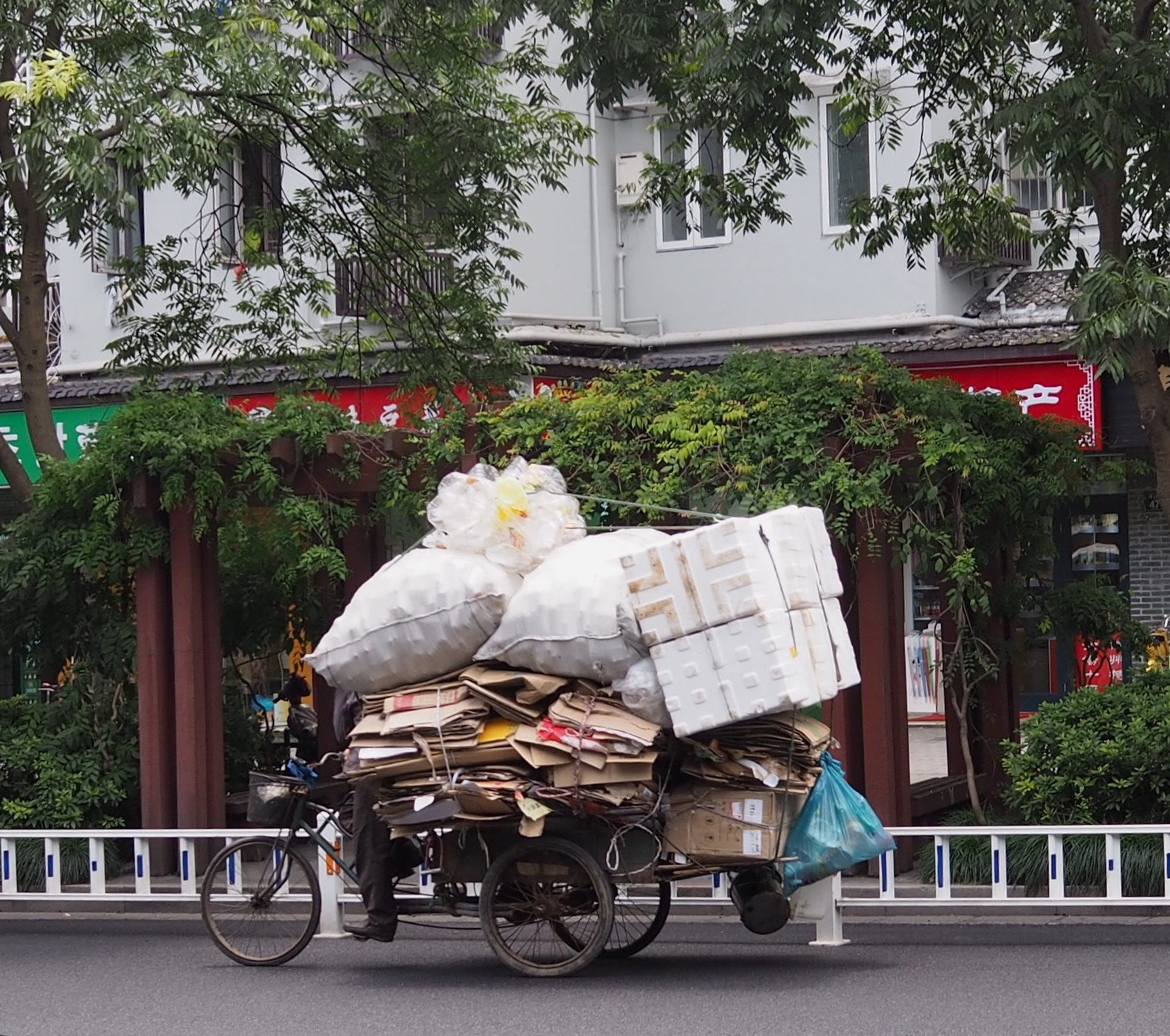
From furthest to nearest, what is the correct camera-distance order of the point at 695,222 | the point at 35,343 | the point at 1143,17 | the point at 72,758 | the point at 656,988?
the point at 695,222 < the point at 35,343 < the point at 72,758 < the point at 1143,17 < the point at 656,988

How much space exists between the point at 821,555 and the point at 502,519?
157cm

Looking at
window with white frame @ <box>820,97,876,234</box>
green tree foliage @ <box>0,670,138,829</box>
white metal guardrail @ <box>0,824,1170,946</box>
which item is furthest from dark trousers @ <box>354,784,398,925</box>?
window with white frame @ <box>820,97,876,234</box>

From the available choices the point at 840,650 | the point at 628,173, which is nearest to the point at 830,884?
the point at 840,650

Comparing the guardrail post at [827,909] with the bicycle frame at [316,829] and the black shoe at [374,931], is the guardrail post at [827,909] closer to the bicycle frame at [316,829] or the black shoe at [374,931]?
the black shoe at [374,931]

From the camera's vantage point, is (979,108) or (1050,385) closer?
(979,108)

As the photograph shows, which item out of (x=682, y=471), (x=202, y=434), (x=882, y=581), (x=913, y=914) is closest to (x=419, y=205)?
(x=202, y=434)

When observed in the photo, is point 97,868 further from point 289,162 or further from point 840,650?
point 289,162

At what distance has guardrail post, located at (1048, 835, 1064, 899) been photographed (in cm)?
986

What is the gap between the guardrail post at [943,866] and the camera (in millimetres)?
10133

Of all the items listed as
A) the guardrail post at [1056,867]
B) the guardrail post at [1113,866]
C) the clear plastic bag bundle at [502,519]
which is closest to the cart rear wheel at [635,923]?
the clear plastic bag bundle at [502,519]

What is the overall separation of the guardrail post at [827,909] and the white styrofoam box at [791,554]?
5.17ft

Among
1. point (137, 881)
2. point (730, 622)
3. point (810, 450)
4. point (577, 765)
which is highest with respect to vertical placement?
point (810, 450)

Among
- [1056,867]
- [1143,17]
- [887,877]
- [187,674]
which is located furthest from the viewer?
[187,674]

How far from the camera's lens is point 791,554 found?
27.2 feet
